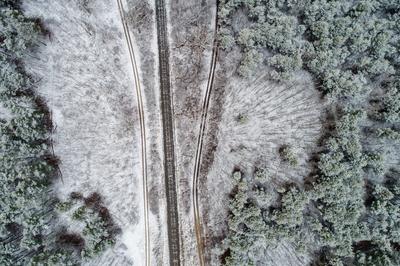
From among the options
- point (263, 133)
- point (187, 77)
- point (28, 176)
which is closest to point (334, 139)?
point (263, 133)

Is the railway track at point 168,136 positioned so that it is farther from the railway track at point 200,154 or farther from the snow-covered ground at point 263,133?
the snow-covered ground at point 263,133

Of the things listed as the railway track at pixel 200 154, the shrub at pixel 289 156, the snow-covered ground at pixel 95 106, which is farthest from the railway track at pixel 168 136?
the shrub at pixel 289 156

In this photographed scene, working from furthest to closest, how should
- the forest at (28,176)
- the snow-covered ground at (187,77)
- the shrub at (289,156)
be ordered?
the snow-covered ground at (187,77) < the shrub at (289,156) < the forest at (28,176)

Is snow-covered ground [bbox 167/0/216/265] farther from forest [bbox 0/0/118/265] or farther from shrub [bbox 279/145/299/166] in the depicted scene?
shrub [bbox 279/145/299/166]

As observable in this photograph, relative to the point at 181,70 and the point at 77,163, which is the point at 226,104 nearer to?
the point at 181,70

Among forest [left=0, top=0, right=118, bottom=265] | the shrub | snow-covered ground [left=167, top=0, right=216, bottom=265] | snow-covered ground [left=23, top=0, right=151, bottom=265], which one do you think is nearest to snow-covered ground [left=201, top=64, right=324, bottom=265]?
the shrub

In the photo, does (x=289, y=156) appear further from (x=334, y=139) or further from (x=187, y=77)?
(x=187, y=77)

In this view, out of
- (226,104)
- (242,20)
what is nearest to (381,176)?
(226,104)
